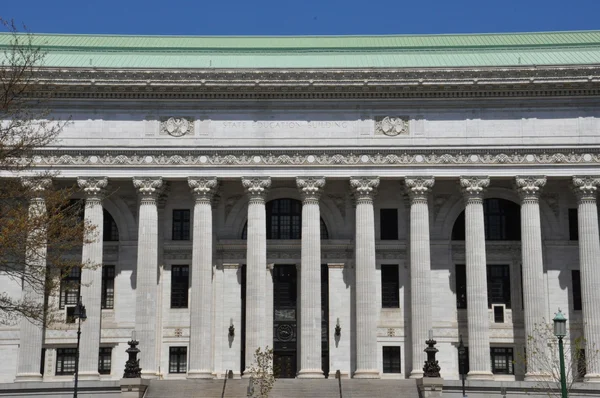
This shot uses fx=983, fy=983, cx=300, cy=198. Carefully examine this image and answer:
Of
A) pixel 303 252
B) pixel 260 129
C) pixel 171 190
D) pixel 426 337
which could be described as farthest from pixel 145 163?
pixel 426 337

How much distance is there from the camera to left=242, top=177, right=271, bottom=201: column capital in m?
59.1

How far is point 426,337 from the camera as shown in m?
57.5

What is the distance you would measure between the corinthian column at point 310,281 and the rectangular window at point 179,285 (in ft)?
24.8

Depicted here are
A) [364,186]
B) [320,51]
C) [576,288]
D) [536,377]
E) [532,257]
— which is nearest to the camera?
[536,377]

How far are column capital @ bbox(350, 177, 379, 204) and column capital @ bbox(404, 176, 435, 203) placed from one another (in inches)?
76.3

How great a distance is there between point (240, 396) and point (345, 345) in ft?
34.2

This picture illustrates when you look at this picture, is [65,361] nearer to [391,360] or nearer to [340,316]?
[340,316]

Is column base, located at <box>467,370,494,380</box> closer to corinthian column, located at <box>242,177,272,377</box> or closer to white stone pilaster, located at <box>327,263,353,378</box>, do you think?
white stone pilaster, located at <box>327,263,353,378</box>

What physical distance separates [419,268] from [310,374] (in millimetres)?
8940

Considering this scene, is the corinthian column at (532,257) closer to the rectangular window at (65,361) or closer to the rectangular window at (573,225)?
the rectangular window at (573,225)

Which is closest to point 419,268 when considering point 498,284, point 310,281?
point 498,284

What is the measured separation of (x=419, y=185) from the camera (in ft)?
193

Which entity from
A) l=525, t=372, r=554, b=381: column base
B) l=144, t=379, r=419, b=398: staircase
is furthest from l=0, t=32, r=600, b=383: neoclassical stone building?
l=144, t=379, r=419, b=398: staircase

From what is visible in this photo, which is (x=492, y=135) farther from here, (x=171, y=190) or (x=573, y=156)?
(x=171, y=190)
